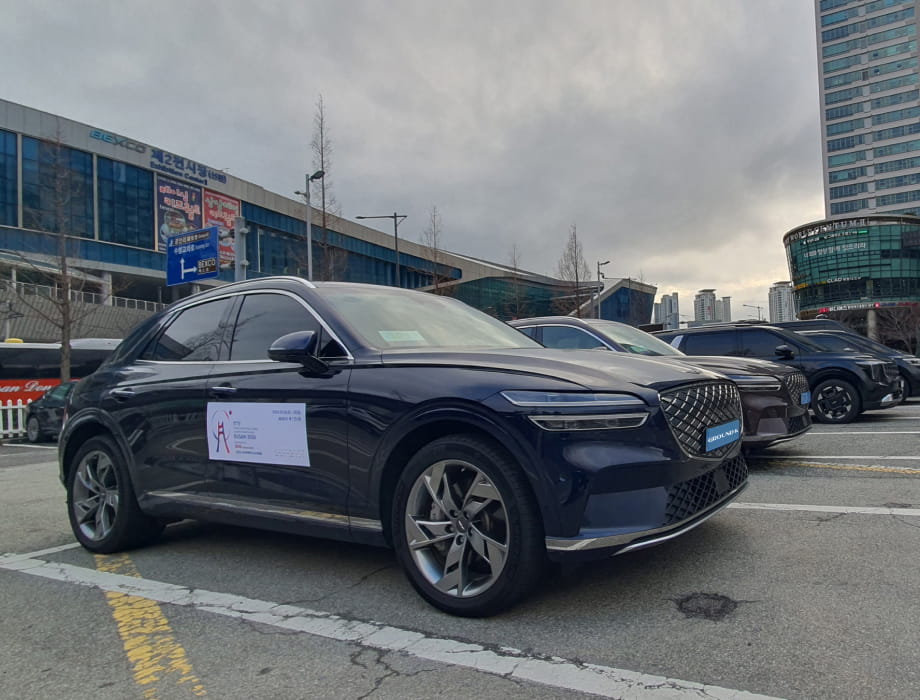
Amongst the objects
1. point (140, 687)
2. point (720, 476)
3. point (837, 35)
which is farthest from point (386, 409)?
point (837, 35)

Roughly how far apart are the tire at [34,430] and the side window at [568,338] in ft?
42.8

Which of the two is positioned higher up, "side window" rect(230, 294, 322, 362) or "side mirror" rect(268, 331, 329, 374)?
"side window" rect(230, 294, 322, 362)

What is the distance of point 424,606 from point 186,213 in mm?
56612

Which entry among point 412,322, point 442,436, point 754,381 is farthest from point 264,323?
point 754,381

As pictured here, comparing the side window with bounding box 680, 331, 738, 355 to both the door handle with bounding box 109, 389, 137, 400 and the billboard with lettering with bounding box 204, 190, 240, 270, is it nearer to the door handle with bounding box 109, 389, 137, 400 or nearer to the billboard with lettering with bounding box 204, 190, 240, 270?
the door handle with bounding box 109, 389, 137, 400

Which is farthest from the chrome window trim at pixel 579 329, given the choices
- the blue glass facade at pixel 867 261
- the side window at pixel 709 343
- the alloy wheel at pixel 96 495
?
the blue glass facade at pixel 867 261

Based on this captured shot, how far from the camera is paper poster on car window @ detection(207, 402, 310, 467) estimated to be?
3535mm

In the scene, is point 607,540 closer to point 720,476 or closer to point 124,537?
point 720,476

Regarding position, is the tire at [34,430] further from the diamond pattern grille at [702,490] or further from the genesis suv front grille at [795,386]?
the diamond pattern grille at [702,490]

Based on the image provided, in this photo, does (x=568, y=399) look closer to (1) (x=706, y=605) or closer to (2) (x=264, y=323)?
(1) (x=706, y=605)

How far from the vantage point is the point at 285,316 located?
3.92 meters

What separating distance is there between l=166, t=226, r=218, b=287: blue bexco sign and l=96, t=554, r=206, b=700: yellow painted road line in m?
20.4

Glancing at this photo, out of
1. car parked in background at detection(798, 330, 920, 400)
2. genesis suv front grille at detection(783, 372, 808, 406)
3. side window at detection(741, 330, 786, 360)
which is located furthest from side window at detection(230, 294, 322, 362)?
car parked in background at detection(798, 330, 920, 400)

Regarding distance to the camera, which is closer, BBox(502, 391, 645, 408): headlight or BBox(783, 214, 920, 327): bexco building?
BBox(502, 391, 645, 408): headlight
